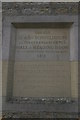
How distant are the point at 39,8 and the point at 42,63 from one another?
1.37 meters

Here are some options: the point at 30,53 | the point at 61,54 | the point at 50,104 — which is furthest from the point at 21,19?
the point at 50,104

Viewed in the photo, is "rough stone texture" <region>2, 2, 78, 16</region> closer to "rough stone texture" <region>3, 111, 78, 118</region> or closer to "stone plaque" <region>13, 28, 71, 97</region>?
"stone plaque" <region>13, 28, 71, 97</region>

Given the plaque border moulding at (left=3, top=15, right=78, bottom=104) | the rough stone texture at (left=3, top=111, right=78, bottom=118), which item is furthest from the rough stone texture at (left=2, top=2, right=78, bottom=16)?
the rough stone texture at (left=3, top=111, right=78, bottom=118)

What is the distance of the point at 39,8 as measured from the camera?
5.29 meters

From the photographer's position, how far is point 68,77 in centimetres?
501

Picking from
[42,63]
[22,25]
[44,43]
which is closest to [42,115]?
[42,63]

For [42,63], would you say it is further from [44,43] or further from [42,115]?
[42,115]

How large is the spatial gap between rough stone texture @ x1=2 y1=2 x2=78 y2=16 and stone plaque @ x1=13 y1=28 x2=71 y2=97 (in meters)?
0.41

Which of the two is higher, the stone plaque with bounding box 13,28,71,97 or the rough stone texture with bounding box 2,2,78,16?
the rough stone texture with bounding box 2,2,78,16

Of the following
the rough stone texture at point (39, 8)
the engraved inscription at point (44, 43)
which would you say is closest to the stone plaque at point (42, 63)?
the engraved inscription at point (44, 43)

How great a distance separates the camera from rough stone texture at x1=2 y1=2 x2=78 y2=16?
17.2ft

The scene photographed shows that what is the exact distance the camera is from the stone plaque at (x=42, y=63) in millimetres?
4996

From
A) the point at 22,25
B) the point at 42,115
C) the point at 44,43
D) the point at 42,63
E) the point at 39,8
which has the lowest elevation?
the point at 42,115

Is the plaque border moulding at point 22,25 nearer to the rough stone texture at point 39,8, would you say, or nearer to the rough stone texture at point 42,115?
the rough stone texture at point 39,8
